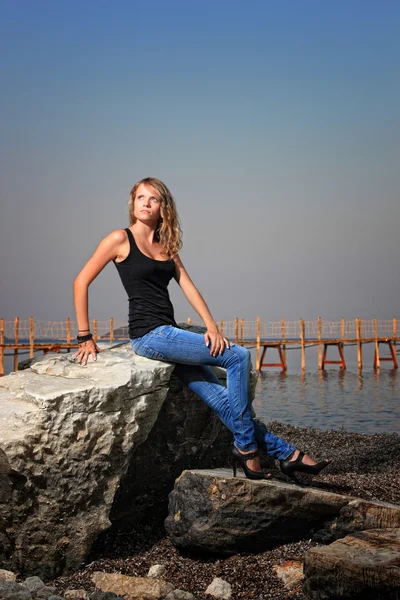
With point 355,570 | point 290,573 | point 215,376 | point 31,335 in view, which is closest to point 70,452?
point 215,376

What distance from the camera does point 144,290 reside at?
15.3 feet

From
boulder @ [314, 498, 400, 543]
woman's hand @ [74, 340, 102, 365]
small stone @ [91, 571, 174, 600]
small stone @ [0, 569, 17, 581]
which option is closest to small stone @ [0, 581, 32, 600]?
small stone @ [0, 569, 17, 581]

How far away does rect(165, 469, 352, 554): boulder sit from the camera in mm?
4328

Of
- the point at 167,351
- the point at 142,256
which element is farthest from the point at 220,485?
the point at 142,256

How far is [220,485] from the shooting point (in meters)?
4.36

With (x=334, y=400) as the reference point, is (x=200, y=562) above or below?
above

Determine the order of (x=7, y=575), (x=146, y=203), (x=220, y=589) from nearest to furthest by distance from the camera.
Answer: (x=220, y=589) → (x=7, y=575) → (x=146, y=203)

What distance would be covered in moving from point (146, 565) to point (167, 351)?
153 cm

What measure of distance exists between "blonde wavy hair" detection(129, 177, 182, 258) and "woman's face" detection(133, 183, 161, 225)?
24mm

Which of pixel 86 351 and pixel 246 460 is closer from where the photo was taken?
pixel 246 460

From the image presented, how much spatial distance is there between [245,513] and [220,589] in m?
0.55

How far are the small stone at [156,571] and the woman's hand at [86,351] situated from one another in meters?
1.53

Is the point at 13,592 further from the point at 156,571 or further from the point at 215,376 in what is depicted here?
the point at 215,376

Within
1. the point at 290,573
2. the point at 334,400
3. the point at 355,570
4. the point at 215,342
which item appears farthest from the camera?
the point at 334,400
